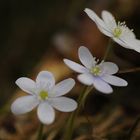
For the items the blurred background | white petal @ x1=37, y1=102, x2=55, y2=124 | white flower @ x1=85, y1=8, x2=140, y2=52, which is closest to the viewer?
white petal @ x1=37, y1=102, x2=55, y2=124

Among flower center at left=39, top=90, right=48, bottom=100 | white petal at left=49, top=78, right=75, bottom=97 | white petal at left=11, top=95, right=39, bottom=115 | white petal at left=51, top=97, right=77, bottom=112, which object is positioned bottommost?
white petal at left=51, top=97, right=77, bottom=112

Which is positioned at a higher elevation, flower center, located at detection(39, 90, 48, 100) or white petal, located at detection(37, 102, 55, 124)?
flower center, located at detection(39, 90, 48, 100)

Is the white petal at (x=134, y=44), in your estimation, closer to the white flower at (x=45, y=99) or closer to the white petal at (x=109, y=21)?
the white petal at (x=109, y=21)

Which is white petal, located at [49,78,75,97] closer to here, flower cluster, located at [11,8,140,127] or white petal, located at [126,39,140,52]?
flower cluster, located at [11,8,140,127]

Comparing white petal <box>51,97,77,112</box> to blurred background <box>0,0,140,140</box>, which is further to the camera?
blurred background <box>0,0,140,140</box>

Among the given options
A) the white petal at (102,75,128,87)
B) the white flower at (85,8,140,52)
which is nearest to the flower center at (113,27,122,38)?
the white flower at (85,8,140,52)

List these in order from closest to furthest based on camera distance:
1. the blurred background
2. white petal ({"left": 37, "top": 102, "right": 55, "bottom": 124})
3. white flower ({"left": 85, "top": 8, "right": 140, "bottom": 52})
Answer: white petal ({"left": 37, "top": 102, "right": 55, "bottom": 124}) < white flower ({"left": 85, "top": 8, "right": 140, "bottom": 52}) < the blurred background

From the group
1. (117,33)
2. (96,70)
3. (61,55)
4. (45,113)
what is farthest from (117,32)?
(61,55)
